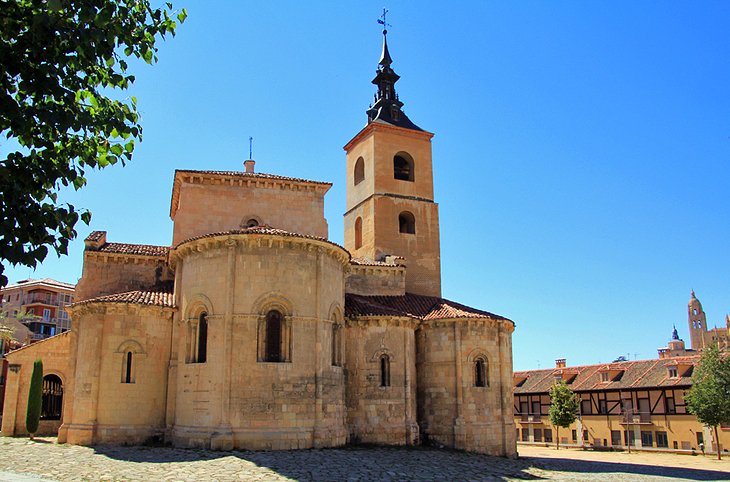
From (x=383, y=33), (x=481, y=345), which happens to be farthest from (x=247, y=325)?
(x=383, y=33)

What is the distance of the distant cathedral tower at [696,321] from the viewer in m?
106

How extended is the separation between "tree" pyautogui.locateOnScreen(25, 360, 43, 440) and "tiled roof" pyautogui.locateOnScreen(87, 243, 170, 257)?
16.6ft

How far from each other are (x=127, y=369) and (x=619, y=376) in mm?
38260

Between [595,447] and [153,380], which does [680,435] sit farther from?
[153,380]

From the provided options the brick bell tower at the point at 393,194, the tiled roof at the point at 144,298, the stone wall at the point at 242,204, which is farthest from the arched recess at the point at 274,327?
the brick bell tower at the point at 393,194

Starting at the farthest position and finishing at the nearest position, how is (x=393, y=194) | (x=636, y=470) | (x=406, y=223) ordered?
1. (x=406, y=223)
2. (x=393, y=194)
3. (x=636, y=470)

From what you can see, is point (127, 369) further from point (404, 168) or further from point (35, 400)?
point (404, 168)

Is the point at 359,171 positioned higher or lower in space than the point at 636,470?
higher

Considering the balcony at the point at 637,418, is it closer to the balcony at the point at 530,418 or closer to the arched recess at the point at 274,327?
the balcony at the point at 530,418

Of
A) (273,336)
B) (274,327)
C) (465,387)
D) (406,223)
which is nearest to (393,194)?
(406,223)

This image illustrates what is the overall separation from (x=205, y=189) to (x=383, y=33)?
1752cm

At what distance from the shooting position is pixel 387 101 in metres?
35.8

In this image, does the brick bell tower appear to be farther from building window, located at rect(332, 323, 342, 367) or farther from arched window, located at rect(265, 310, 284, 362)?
arched window, located at rect(265, 310, 284, 362)

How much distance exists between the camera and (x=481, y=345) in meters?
25.6
